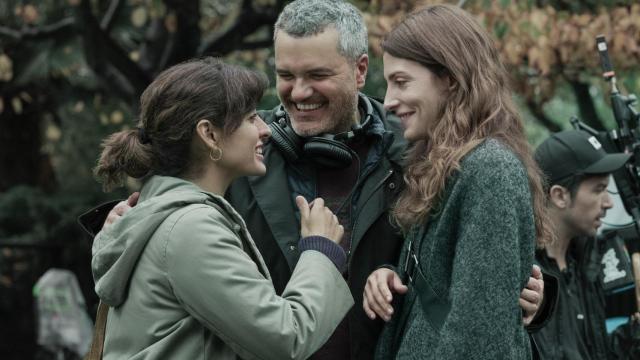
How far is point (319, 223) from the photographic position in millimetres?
3156

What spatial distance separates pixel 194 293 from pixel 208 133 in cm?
52

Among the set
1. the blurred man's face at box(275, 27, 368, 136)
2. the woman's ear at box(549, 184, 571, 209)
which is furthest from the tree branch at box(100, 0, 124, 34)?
the blurred man's face at box(275, 27, 368, 136)

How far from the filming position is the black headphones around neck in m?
3.65

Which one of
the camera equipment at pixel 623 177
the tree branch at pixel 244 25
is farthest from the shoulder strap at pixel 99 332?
the tree branch at pixel 244 25

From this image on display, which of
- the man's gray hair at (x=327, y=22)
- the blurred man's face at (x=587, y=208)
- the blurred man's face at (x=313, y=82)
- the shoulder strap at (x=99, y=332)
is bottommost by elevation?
the blurred man's face at (x=587, y=208)

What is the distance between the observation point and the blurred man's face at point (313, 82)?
376 cm

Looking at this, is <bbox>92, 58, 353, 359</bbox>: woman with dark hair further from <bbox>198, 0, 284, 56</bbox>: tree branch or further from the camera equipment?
<bbox>198, 0, 284, 56</bbox>: tree branch

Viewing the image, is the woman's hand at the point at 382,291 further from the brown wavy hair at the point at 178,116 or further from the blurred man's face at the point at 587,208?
the blurred man's face at the point at 587,208

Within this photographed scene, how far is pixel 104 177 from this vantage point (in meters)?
3.16

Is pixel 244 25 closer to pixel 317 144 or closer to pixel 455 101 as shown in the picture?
pixel 317 144

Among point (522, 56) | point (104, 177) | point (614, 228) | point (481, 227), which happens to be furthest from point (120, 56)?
point (481, 227)

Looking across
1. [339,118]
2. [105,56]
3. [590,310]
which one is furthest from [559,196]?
[105,56]

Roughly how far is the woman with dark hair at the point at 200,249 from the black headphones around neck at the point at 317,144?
1.46 ft

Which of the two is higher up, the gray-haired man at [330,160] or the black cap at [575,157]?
the gray-haired man at [330,160]
